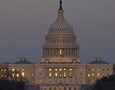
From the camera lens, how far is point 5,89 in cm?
14500

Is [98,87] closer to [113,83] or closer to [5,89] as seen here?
[113,83]

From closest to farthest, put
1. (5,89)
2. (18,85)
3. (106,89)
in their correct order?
(5,89)
(106,89)
(18,85)

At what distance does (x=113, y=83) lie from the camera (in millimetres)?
161125

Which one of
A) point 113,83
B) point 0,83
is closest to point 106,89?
point 113,83

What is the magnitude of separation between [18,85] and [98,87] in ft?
41.8

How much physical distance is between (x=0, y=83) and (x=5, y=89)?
5495 millimetres

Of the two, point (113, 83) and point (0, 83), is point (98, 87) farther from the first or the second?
point (0, 83)

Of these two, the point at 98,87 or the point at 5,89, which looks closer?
the point at 5,89

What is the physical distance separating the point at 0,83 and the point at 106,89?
16.3 m

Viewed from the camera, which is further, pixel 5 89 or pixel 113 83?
pixel 113 83

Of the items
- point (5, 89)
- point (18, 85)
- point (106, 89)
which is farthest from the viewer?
point (18, 85)

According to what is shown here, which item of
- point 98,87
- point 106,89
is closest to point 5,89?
point 106,89

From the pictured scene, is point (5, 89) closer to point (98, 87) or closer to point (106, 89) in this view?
point (106, 89)

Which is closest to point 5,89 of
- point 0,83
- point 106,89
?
point 0,83
